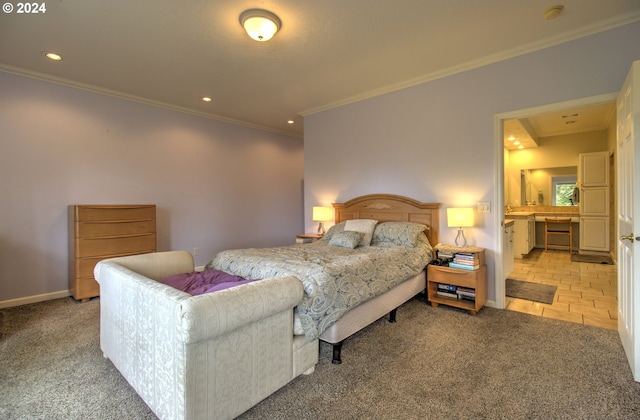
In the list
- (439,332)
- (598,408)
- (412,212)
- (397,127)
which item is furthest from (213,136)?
(598,408)

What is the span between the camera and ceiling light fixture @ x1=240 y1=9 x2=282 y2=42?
7.86 ft

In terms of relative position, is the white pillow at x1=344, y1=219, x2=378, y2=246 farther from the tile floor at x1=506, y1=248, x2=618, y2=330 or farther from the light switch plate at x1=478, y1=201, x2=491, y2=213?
the tile floor at x1=506, y1=248, x2=618, y2=330

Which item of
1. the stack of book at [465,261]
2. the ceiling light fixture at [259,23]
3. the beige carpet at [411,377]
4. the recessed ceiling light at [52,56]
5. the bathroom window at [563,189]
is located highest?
the recessed ceiling light at [52,56]

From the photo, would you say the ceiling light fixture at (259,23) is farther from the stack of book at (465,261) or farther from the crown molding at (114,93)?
the stack of book at (465,261)

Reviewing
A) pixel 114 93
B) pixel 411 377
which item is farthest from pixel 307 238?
pixel 114 93

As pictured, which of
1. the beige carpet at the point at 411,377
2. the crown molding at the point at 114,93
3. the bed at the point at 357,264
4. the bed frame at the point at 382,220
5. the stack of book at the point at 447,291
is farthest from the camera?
the crown molding at the point at 114,93

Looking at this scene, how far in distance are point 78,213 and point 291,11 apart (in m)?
3.16

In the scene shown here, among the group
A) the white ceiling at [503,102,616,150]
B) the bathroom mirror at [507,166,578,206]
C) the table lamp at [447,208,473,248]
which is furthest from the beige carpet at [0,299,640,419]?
the bathroom mirror at [507,166,578,206]

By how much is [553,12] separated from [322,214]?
333 centimetres

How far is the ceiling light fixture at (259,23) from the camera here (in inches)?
94.3

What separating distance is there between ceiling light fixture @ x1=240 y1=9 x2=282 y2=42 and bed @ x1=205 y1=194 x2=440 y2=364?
192 centimetres

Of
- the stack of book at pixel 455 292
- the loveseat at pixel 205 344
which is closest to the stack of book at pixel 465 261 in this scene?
the stack of book at pixel 455 292

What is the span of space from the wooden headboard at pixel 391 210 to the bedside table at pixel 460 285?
54 cm

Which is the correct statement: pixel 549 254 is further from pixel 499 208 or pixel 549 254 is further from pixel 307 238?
pixel 307 238
